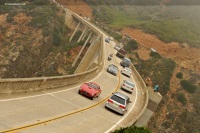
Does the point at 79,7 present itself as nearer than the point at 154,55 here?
No

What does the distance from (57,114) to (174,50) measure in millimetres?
72187

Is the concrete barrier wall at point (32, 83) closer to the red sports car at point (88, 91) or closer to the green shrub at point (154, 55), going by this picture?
the red sports car at point (88, 91)

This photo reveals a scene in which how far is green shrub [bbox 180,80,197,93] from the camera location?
203ft

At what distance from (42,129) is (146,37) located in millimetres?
84140

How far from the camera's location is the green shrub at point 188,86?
61.9m

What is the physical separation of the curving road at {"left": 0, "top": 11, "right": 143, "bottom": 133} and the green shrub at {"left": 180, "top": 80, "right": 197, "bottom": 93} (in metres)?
35.9

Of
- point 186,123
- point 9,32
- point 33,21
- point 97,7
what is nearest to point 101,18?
point 97,7

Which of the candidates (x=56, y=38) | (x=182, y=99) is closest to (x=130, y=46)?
(x=56, y=38)

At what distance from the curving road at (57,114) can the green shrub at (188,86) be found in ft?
118

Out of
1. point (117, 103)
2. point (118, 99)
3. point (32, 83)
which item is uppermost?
point (32, 83)

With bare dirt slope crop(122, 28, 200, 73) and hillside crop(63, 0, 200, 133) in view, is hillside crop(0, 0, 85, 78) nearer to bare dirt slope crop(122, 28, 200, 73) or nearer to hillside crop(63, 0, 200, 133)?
hillside crop(63, 0, 200, 133)

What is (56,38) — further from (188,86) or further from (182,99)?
(182,99)

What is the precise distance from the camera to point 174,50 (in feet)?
283

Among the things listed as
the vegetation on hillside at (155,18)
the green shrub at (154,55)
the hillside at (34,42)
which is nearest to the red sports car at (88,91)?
the hillside at (34,42)
